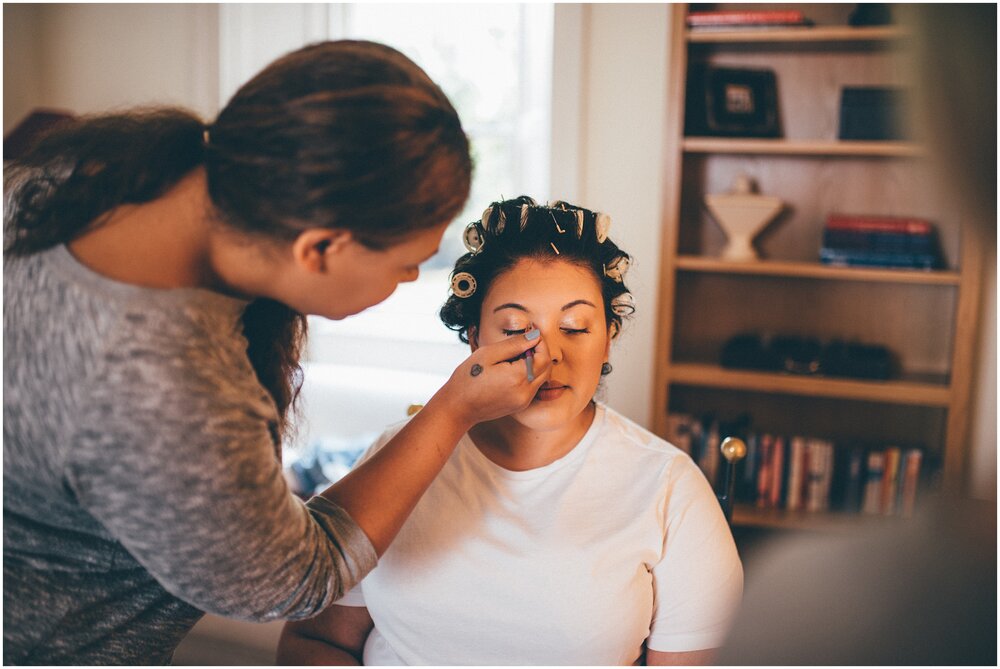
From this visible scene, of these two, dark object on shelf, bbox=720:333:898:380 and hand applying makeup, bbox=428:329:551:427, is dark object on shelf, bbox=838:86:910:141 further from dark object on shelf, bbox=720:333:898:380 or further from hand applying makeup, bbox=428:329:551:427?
hand applying makeup, bbox=428:329:551:427

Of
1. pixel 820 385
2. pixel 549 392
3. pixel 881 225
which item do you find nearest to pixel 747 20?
pixel 881 225

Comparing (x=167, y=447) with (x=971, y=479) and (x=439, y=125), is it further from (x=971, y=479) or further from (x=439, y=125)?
(x=971, y=479)

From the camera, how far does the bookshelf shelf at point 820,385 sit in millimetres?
2732

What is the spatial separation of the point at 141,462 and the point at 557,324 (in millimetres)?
749

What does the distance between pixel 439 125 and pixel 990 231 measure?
55 centimetres

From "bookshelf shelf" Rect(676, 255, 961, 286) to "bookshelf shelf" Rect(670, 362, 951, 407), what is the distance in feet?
1.11

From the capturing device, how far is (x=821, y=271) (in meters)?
2.78

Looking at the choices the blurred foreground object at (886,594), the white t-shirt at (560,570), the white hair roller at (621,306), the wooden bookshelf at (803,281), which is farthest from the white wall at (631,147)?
the blurred foreground object at (886,594)

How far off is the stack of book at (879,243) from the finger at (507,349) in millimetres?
1990

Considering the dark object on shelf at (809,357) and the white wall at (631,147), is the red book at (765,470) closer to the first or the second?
the dark object on shelf at (809,357)

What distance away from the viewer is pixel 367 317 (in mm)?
3744

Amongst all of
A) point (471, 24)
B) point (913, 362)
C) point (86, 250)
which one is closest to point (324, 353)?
point (471, 24)

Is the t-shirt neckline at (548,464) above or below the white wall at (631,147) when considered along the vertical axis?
below

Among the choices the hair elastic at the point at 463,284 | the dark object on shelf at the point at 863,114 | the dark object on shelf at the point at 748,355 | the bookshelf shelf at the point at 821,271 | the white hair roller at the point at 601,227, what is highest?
the dark object on shelf at the point at 863,114
